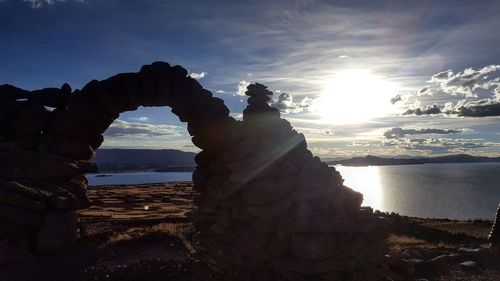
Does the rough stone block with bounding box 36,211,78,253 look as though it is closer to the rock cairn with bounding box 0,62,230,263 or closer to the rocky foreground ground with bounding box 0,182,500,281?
the rock cairn with bounding box 0,62,230,263

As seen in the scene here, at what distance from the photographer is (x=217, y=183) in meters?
10.5

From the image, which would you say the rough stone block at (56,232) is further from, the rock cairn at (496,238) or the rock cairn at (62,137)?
the rock cairn at (496,238)

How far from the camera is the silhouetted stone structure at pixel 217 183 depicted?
28.1 ft

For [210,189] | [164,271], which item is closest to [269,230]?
[210,189]

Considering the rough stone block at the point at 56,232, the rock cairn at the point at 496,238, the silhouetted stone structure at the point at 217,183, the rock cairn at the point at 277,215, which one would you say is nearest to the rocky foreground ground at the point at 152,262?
the rough stone block at the point at 56,232

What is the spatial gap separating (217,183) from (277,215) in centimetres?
223

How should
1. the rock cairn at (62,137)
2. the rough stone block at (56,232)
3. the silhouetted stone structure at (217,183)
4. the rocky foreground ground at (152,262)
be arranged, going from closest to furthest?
the silhouetted stone structure at (217,183)
the rock cairn at (62,137)
the rough stone block at (56,232)
the rocky foreground ground at (152,262)

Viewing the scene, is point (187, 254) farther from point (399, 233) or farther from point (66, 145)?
point (399, 233)

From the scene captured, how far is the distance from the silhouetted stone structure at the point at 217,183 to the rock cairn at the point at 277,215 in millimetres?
25

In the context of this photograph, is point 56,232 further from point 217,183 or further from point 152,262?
point 217,183

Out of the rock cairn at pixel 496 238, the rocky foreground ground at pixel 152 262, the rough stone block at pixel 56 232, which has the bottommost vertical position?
the rocky foreground ground at pixel 152 262

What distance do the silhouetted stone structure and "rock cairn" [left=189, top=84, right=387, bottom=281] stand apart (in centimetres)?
3

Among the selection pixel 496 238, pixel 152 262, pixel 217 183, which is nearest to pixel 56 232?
pixel 152 262

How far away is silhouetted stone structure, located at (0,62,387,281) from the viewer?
28.1 feet
